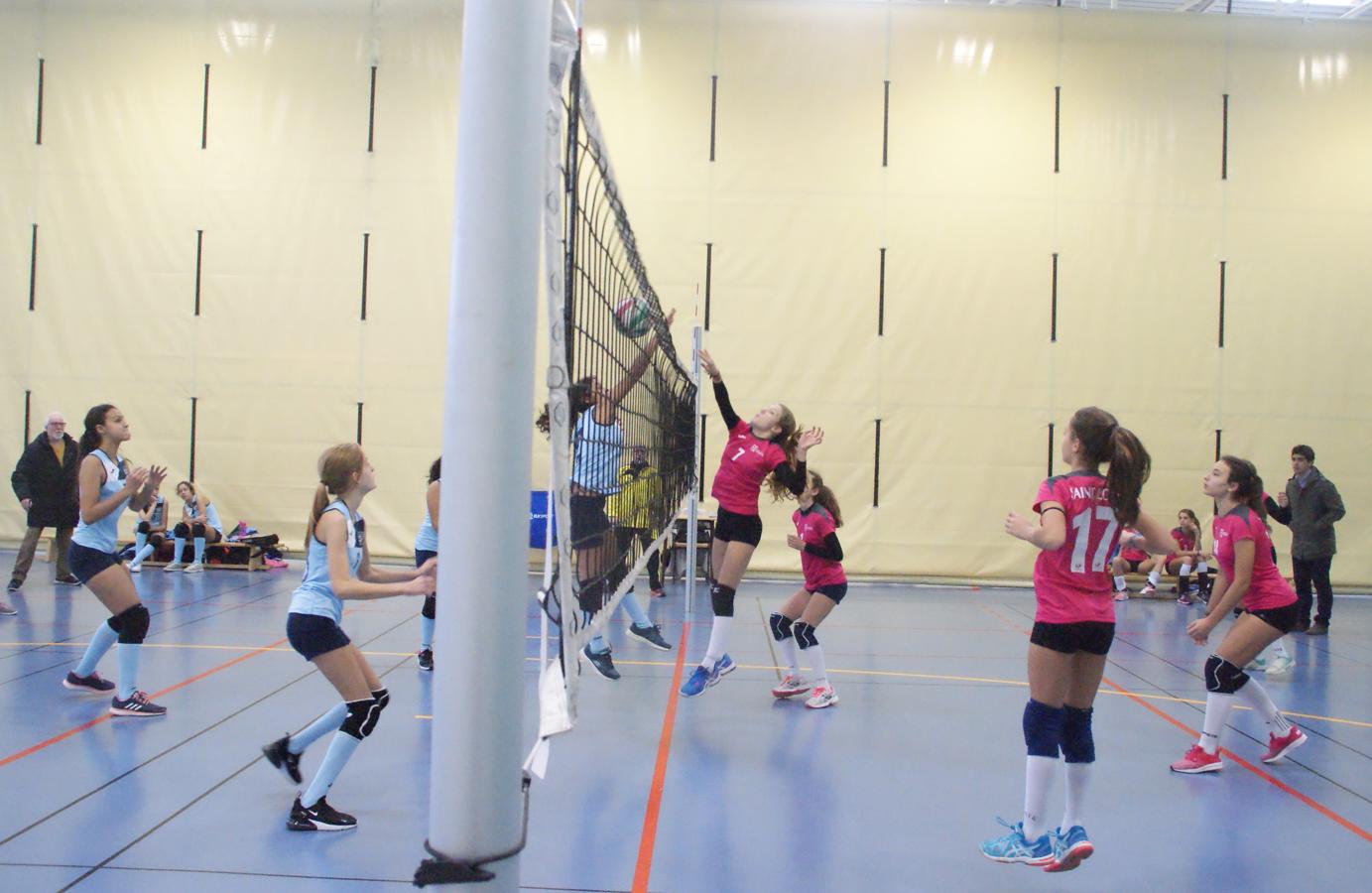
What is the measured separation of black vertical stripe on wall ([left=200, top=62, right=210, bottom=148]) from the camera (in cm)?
1185

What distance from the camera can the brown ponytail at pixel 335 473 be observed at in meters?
3.69

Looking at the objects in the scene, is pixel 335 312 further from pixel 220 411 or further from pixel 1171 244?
pixel 1171 244

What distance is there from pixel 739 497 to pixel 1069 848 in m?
2.87

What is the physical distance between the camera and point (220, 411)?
463 inches

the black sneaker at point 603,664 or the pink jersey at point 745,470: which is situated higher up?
the pink jersey at point 745,470

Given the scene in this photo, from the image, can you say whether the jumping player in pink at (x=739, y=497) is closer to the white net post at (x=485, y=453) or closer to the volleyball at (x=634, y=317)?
the volleyball at (x=634, y=317)

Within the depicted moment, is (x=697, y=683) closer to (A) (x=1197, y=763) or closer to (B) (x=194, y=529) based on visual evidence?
(A) (x=1197, y=763)

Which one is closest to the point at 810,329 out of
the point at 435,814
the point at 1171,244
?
the point at 1171,244

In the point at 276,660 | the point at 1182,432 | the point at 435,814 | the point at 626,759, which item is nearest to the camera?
the point at 435,814

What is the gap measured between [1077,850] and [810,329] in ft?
29.0

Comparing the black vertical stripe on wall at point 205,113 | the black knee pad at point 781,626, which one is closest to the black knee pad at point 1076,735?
the black knee pad at point 781,626

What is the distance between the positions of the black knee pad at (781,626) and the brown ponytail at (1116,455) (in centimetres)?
252

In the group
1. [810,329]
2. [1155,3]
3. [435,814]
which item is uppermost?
[1155,3]

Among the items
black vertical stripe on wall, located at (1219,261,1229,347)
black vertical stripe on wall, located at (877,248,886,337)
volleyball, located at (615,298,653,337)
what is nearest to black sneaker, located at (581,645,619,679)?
volleyball, located at (615,298,653,337)
